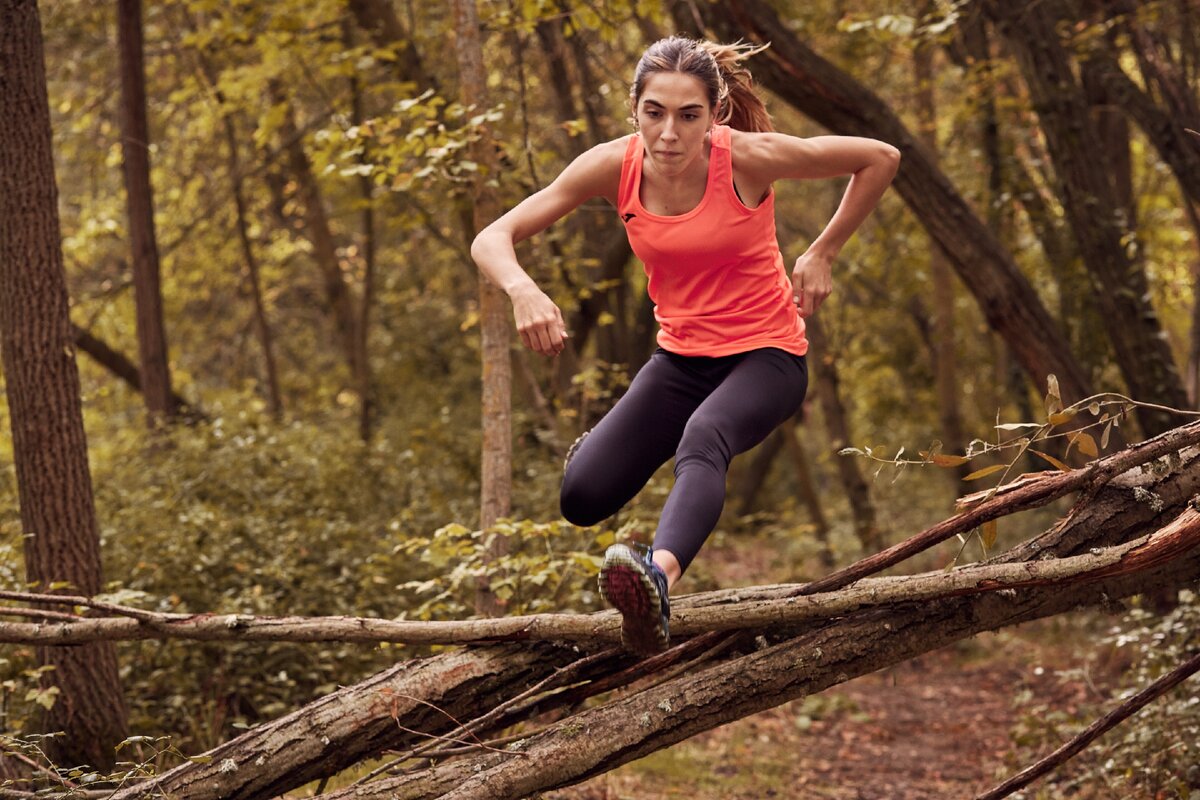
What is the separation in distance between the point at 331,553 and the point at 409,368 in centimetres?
749

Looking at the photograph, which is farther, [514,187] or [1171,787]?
[514,187]

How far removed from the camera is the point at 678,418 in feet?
12.4

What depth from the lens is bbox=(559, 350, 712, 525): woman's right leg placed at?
12.2 feet

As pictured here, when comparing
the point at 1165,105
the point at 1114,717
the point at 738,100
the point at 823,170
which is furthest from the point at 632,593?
the point at 1165,105

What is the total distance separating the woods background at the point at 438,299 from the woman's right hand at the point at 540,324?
964 mm

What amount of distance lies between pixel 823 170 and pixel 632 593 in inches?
63.4

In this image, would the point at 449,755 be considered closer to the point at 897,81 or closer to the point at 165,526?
the point at 165,526

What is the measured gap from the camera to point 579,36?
922cm

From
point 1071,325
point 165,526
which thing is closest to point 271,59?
point 165,526

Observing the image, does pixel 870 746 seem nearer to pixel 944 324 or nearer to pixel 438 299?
pixel 944 324

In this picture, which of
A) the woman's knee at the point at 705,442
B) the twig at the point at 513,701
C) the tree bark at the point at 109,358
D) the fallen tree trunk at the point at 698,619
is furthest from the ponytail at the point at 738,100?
the tree bark at the point at 109,358

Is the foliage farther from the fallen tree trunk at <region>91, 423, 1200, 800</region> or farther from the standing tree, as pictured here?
the standing tree

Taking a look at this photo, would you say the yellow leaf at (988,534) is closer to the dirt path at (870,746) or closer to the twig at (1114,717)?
the twig at (1114,717)

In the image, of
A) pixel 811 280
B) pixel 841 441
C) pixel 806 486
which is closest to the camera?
pixel 811 280
